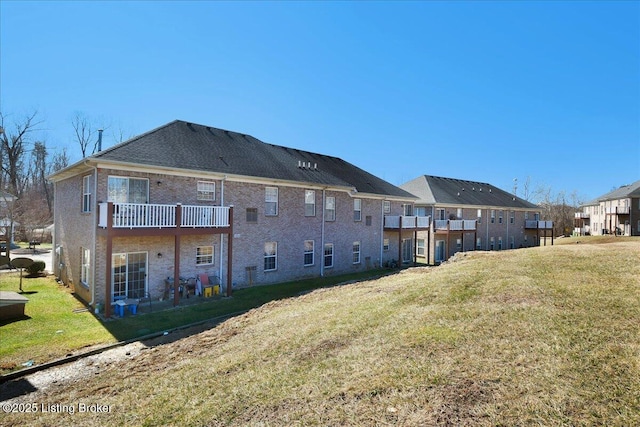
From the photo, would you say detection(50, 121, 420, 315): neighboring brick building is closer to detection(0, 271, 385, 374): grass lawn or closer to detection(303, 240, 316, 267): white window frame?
detection(303, 240, 316, 267): white window frame

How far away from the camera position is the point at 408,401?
181 inches

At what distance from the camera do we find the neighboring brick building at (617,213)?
44.5 meters

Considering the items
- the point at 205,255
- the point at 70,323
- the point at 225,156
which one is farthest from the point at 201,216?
the point at 70,323

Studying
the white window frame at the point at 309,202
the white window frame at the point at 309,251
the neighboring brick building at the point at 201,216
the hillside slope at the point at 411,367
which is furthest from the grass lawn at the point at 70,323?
the white window frame at the point at 309,202

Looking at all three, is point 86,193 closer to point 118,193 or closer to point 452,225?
point 118,193

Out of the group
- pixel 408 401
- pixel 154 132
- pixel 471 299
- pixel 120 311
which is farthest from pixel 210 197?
pixel 408 401

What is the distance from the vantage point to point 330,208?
69.4ft

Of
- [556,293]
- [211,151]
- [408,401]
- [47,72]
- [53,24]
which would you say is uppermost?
[47,72]

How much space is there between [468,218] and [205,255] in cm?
2679

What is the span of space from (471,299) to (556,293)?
200 centimetres

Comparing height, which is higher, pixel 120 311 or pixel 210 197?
pixel 210 197

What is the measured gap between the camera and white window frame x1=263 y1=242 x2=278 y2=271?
58.1 feet

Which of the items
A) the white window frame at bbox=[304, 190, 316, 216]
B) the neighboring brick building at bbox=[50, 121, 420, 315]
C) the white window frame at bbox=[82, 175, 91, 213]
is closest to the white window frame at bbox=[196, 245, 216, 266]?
the neighboring brick building at bbox=[50, 121, 420, 315]

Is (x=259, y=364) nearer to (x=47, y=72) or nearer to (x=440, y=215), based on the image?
(x=47, y=72)
